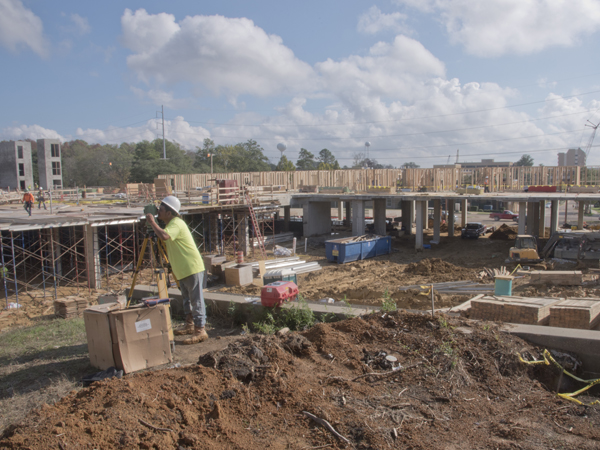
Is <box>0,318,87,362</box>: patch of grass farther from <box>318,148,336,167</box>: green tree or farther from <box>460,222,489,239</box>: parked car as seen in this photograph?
<box>318,148,336,167</box>: green tree

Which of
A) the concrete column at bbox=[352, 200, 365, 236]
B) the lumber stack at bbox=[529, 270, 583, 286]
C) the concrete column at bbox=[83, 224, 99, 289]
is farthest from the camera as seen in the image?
the concrete column at bbox=[352, 200, 365, 236]

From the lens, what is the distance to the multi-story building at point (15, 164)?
46.9m

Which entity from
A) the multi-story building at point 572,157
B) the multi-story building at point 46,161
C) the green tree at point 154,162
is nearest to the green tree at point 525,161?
the multi-story building at point 572,157

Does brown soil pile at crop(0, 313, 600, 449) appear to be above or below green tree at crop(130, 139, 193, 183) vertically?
below

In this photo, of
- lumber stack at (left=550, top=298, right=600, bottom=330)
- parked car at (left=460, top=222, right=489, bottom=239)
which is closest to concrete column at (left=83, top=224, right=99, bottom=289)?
lumber stack at (left=550, top=298, right=600, bottom=330)

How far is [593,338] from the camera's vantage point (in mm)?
4863

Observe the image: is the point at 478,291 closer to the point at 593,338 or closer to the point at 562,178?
the point at 593,338

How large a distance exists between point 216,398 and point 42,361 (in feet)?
10.3

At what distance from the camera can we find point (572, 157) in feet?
217

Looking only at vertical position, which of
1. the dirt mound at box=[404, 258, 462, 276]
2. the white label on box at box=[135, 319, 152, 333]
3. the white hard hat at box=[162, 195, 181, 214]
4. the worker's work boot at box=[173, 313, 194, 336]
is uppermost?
the white hard hat at box=[162, 195, 181, 214]

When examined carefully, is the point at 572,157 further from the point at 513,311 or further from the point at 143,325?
the point at 143,325

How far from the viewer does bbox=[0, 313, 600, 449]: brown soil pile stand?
3230mm

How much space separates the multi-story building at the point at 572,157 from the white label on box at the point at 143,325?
67.6 metres

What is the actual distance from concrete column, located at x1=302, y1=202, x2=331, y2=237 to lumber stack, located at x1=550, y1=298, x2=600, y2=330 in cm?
2662
